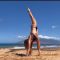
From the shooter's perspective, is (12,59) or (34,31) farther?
(34,31)

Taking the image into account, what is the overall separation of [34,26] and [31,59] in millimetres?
2666

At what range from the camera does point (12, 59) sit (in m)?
16.7

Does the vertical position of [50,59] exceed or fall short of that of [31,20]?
it falls short

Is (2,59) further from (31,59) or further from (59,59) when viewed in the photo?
(59,59)

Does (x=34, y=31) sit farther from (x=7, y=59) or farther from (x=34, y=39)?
(x=7, y=59)

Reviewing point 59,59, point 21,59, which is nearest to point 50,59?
point 59,59

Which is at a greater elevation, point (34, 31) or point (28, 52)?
point (34, 31)

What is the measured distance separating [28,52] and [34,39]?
100cm

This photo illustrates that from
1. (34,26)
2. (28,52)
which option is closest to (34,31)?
(34,26)

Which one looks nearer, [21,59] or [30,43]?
[21,59]

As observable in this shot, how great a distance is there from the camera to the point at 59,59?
16953mm

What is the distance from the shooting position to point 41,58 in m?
17.1

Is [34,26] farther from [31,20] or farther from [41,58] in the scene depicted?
[41,58]

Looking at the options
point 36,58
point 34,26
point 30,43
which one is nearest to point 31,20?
point 34,26
